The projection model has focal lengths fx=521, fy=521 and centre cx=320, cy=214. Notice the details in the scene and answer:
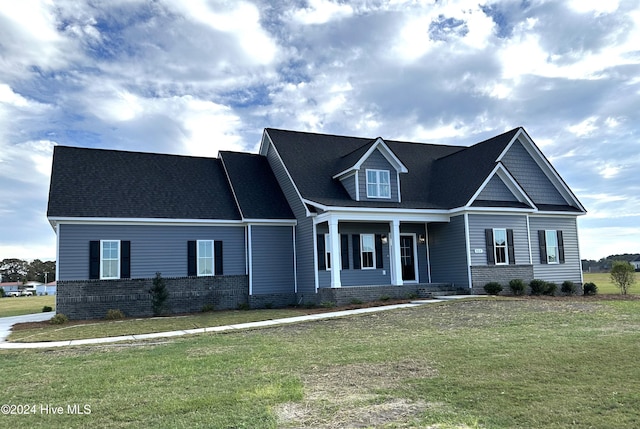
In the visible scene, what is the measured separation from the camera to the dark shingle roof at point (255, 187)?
23391 mm

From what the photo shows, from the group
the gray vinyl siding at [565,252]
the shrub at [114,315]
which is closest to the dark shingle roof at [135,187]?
the shrub at [114,315]

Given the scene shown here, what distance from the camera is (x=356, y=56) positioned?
21.3m

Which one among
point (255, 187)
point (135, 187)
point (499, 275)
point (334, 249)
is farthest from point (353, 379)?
point (255, 187)

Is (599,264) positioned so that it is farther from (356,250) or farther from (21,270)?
(21,270)

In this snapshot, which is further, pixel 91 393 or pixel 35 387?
pixel 35 387

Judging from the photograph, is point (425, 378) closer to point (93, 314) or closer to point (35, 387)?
point (35, 387)

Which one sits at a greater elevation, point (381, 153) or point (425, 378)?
point (381, 153)

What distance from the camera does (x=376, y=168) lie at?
23641mm

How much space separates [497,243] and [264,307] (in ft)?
34.7

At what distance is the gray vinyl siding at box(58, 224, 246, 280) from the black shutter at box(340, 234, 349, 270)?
430 centimetres

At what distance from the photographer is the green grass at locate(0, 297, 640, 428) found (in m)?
6.16

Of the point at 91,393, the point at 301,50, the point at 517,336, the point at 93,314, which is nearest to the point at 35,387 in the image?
the point at 91,393

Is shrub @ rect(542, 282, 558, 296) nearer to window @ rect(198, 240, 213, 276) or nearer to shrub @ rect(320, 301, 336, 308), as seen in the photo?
shrub @ rect(320, 301, 336, 308)

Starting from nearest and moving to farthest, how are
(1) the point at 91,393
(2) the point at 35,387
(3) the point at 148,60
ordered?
→ (1) the point at 91,393, (2) the point at 35,387, (3) the point at 148,60
